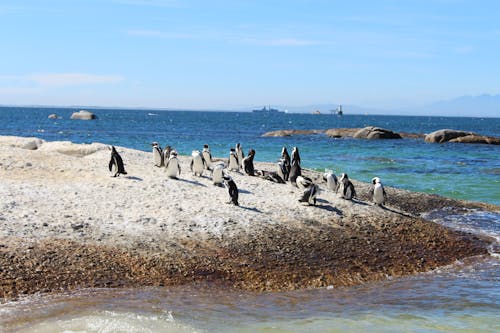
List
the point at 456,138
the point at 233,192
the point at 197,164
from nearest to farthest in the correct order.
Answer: the point at 233,192 < the point at 197,164 < the point at 456,138

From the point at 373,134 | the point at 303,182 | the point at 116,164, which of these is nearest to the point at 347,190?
the point at 303,182

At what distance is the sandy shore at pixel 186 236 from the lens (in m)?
11.2

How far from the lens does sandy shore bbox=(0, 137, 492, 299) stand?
11.2m

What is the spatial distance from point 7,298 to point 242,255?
4597 mm

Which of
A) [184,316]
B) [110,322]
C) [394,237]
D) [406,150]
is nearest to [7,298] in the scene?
[110,322]

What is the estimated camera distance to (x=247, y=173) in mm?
20734

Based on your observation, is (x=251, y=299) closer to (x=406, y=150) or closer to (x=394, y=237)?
(x=394, y=237)

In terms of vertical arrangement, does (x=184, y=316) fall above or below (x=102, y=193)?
below

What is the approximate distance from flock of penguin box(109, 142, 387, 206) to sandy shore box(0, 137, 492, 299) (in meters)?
0.38

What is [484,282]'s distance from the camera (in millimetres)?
12156

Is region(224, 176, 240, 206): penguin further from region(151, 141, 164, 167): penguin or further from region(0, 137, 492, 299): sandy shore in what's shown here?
region(151, 141, 164, 167): penguin

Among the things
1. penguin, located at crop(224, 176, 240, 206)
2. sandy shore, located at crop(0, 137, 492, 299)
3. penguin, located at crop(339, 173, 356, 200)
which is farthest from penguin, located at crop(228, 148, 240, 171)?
penguin, located at crop(224, 176, 240, 206)

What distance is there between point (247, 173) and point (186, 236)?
8.06 m

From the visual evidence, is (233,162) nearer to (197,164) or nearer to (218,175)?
(197,164)
